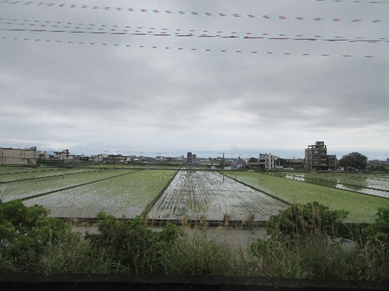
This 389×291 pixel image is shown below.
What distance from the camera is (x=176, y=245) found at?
8.89 feet

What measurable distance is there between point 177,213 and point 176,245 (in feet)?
23.8

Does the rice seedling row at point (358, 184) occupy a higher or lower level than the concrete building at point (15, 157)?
lower

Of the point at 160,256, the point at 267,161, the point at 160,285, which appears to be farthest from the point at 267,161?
the point at 160,285

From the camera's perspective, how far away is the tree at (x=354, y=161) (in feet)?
221

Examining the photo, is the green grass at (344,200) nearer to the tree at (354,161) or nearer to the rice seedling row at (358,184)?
the rice seedling row at (358,184)

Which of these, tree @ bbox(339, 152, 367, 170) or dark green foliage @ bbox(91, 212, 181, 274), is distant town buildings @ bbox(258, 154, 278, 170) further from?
dark green foliage @ bbox(91, 212, 181, 274)

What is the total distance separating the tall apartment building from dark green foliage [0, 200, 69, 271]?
68.0 meters

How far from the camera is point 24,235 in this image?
287cm

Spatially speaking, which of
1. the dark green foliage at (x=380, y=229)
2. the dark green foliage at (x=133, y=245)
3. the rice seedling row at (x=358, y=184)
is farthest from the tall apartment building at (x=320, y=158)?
the dark green foliage at (x=133, y=245)

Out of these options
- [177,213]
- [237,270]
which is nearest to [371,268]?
[237,270]

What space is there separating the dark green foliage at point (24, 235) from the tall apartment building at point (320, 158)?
68.0 m

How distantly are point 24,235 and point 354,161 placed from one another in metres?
80.0

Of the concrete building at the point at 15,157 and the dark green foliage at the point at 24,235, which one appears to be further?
the concrete building at the point at 15,157

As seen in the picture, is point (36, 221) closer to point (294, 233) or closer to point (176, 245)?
point (176, 245)
